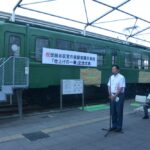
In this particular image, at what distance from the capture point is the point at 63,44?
40.5 ft

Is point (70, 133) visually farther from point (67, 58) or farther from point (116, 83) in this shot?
point (67, 58)

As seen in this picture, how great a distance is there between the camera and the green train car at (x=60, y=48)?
10695 millimetres

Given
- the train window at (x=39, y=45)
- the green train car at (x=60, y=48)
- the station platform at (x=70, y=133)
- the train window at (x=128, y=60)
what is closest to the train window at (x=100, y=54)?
the green train car at (x=60, y=48)

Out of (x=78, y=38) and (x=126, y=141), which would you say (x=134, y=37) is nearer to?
(x=78, y=38)

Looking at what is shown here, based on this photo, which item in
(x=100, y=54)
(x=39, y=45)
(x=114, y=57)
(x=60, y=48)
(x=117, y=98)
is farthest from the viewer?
(x=114, y=57)

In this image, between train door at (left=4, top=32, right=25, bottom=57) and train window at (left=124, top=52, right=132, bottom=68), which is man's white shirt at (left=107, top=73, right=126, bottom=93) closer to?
train door at (left=4, top=32, right=25, bottom=57)

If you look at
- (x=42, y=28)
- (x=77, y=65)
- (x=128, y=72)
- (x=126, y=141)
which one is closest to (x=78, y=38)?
(x=77, y=65)

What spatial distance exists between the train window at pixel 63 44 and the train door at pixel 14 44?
1.82m

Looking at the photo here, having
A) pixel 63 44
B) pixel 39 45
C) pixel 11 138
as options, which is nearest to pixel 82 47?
pixel 63 44

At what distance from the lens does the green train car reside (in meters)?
10.7

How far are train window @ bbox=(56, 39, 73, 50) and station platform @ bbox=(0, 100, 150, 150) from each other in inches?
123

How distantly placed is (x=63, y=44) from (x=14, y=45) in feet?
9.08

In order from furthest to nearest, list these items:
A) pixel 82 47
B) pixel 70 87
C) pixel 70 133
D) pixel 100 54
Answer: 1. pixel 100 54
2. pixel 82 47
3. pixel 70 87
4. pixel 70 133

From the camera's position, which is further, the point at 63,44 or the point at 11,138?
the point at 63,44
